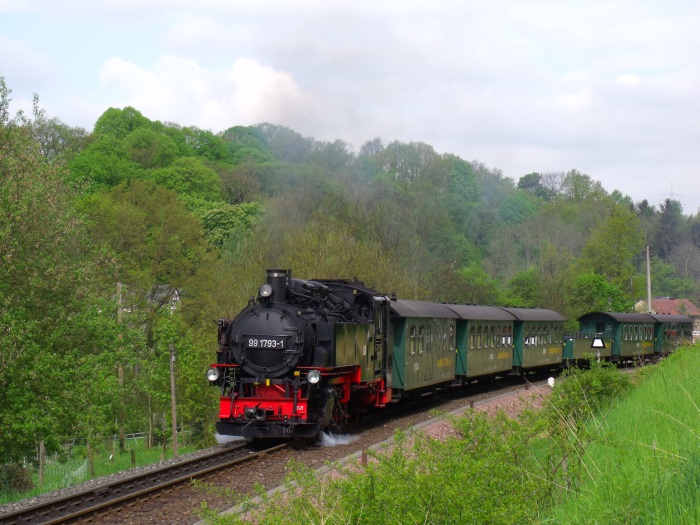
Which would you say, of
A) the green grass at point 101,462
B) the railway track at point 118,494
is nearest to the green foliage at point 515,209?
the green grass at point 101,462

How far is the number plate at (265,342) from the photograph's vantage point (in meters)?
16.1

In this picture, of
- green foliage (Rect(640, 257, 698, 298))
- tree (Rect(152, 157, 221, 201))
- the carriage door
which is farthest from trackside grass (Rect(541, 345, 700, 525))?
green foliage (Rect(640, 257, 698, 298))

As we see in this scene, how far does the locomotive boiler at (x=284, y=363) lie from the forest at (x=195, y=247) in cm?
590

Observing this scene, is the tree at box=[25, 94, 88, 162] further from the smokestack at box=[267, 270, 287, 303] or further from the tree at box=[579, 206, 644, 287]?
the smokestack at box=[267, 270, 287, 303]

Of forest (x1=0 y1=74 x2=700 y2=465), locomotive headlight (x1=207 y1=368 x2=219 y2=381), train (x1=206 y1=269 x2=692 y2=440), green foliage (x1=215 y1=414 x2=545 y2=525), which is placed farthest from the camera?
forest (x1=0 y1=74 x2=700 y2=465)

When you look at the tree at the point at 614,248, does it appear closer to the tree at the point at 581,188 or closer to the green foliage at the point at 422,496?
the tree at the point at 581,188

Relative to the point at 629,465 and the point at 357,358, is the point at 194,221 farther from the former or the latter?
the point at 629,465

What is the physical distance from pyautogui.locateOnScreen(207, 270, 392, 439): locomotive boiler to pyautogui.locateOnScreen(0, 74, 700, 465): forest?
5.90m

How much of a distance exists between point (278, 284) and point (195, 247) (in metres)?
32.4

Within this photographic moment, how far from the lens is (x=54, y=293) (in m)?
22.4

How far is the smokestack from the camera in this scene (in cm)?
1667

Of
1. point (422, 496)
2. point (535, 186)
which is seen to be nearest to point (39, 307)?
point (422, 496)

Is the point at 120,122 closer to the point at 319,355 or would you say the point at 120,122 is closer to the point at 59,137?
the point at 59,137

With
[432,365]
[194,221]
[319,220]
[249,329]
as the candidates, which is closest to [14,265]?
[249,329]
